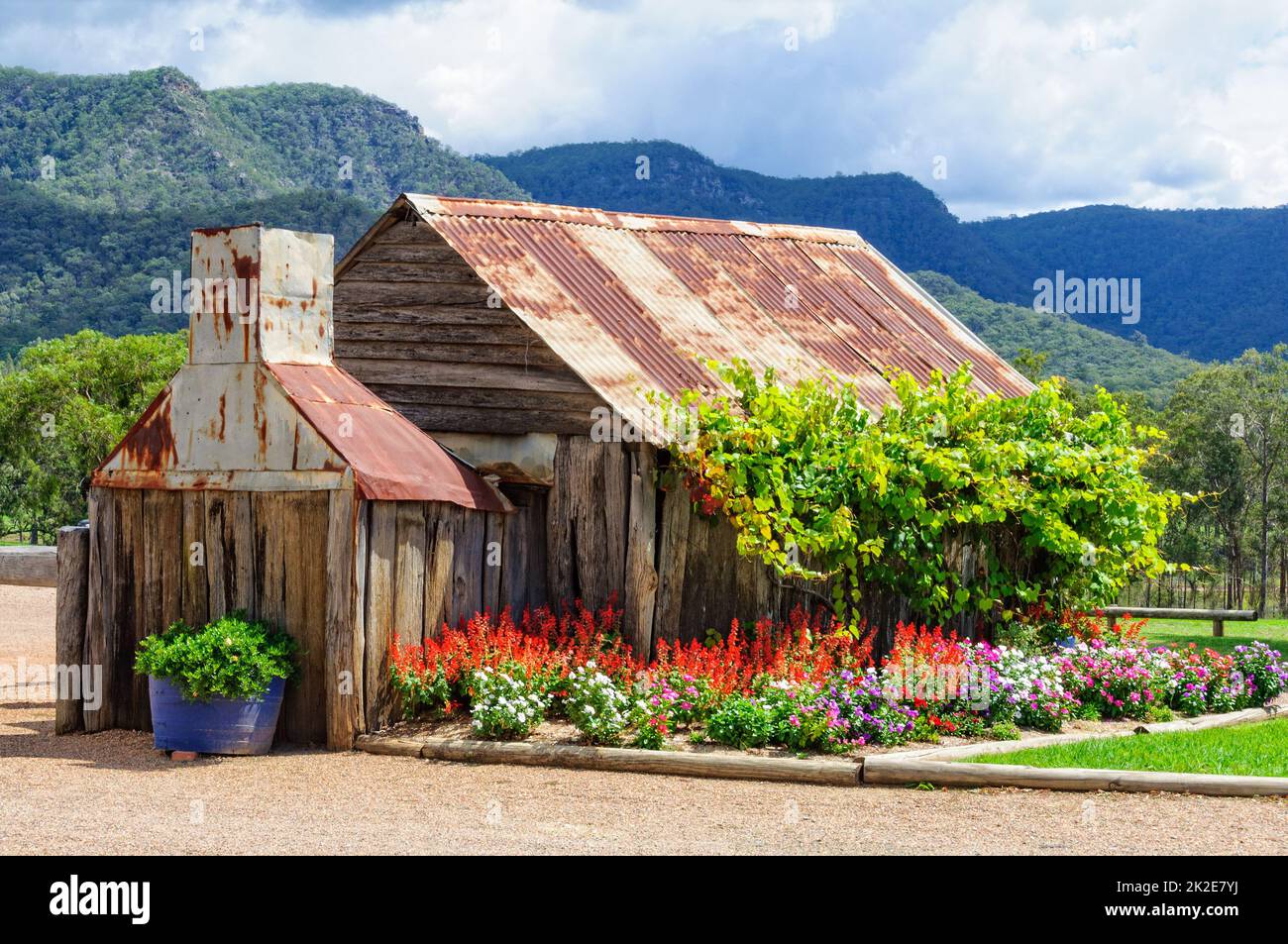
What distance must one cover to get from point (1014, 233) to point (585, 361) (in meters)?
97.5

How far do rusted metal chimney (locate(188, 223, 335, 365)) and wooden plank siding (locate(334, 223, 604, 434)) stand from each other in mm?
1929

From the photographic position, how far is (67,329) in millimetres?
57062

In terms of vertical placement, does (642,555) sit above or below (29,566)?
above

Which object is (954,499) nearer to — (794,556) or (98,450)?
(794,556)

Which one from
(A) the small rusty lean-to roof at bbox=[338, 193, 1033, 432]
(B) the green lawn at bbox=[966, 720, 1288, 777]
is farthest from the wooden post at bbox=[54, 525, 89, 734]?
(B) the green lawn at bbox=[966, 720, 1288, 777]

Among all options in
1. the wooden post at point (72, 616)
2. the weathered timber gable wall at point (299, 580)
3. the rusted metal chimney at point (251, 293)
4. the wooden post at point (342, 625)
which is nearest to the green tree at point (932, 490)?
the weathered timber gable wall at point (299, 580)

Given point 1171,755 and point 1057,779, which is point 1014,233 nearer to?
point 1171,755

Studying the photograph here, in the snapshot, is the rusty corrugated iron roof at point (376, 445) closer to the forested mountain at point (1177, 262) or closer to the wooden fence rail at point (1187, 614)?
the wooden fence rail at point (1187, 614)

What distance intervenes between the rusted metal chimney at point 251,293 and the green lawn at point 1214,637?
13249mm

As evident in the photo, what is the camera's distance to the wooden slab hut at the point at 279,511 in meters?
11.1

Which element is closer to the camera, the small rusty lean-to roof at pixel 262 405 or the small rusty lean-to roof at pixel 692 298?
the small rusty lean-to roof at pixel 262 405

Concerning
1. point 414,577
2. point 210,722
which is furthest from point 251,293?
point 210,722

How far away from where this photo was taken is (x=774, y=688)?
435 inches
